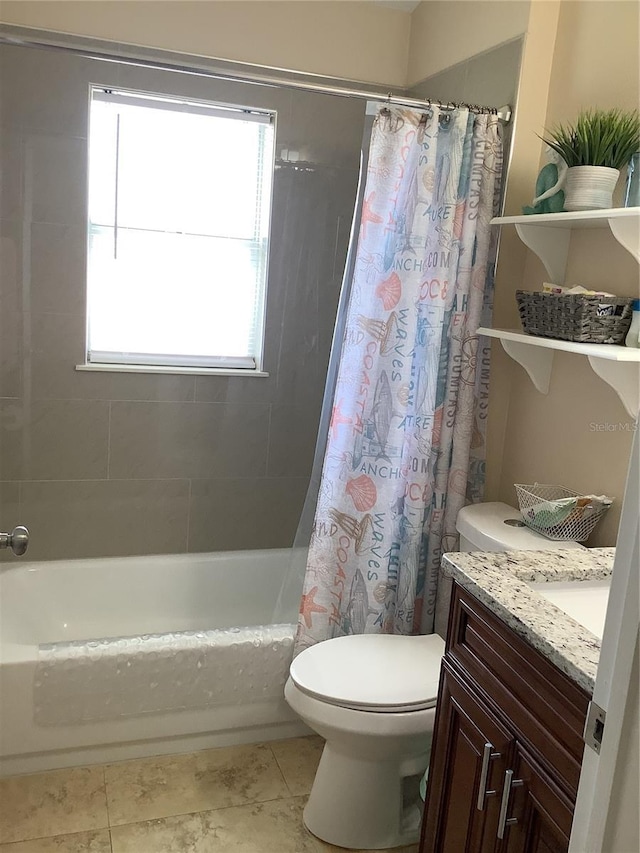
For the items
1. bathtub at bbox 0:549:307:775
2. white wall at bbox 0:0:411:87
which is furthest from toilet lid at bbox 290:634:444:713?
white wall at bbox 0:0:411:87

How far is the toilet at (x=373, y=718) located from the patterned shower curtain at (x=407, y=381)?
212mm

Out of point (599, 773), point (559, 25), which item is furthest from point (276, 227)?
point (599, 773)

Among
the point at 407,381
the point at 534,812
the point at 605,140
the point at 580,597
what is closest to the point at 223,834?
the point at 534,812

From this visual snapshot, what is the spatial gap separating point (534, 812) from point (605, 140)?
1499 millimetres

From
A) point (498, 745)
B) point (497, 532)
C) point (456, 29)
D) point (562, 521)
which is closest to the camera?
point (498, 745)

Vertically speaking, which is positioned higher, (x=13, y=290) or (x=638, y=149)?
(x=638, y=149)

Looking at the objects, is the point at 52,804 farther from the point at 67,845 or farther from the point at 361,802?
the point at 361,802

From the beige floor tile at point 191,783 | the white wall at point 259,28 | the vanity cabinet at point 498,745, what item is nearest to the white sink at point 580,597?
the vanity cabinet at point 498,745

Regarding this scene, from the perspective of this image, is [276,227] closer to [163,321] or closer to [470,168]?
[163,321]

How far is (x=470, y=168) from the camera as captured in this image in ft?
7.26

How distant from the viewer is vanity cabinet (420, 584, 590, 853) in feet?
3.95

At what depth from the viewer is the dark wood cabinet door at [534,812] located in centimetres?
119

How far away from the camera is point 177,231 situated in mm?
2850

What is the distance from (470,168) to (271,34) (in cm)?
106
